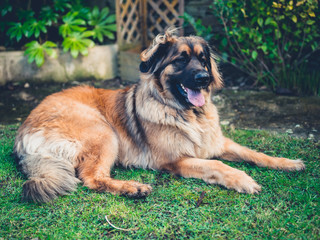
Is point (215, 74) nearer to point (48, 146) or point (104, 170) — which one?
point (104, 170)

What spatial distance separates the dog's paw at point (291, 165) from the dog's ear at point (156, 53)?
1628 millimetres

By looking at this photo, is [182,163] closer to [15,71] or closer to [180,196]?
[180,196]

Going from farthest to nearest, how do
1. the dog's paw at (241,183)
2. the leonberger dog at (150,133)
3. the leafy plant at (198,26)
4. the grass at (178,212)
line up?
the leafy plant at (198,26)
the leonberger dog at (150,133)
the dog's paw at (241,183)
the grass at (178,212)

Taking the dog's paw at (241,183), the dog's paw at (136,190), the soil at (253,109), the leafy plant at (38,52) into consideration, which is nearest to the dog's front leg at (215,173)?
the dog's paw at (241,183)

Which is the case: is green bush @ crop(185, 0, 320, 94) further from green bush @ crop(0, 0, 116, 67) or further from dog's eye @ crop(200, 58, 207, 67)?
green bush @ crop(0, 0, 116, 67)

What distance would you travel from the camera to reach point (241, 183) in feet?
8.89

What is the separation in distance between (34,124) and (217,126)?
195 centimetres

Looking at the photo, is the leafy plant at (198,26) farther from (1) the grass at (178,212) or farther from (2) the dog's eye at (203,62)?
(1) the grass at (178,212)

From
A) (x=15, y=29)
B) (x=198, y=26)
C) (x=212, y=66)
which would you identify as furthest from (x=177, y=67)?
(x=15, y=29)

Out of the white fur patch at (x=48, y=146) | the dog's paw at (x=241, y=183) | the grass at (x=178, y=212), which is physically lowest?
the grass at (x=178, y=212)

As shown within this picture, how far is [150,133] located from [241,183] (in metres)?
1.07

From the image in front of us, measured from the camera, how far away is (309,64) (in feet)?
18.6

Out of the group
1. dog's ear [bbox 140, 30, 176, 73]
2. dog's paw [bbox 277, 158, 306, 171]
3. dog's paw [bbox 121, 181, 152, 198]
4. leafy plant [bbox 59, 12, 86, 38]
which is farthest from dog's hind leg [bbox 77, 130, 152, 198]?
leafy plant [bbox 59, 12, 86, 38]

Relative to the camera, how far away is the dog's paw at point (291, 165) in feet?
Result: 9.98
